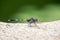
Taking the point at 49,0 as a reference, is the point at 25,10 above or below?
below

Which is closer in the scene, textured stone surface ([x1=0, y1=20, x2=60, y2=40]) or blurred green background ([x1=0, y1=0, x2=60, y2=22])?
textured stone surface ([x1=0, y1=20, x2=60, y2=40])

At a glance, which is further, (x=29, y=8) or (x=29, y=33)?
(x=29, y=8)

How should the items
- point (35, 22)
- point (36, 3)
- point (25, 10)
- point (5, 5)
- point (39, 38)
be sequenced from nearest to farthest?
point (39, 38), point (35, 22), point (25, 10), point (5, 5), point (36, 3)

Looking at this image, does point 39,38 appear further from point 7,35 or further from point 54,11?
point 54,11

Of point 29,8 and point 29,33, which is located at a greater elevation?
point 29,8

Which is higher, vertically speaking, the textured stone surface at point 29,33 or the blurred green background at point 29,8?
the blurred green background at point 29,8

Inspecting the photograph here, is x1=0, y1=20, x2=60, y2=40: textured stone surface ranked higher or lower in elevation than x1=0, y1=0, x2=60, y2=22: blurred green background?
lower

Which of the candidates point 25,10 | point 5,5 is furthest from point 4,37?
point 5,5

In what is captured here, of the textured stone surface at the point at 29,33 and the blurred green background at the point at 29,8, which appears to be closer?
the textured stone surface at the point at 29,33
